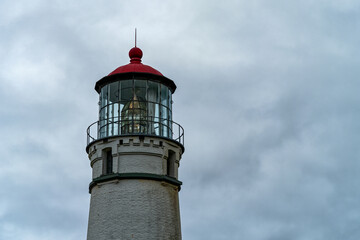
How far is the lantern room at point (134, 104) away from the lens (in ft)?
89.1

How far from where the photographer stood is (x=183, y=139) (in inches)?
1108

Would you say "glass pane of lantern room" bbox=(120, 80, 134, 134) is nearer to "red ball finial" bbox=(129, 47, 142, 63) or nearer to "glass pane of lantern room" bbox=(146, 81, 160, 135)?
"glass pane of lantern room" bbox=(146, 81, 160, 135)

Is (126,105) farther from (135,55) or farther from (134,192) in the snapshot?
(134,192)

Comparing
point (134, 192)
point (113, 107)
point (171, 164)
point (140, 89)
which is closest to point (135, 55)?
point (140, 89)

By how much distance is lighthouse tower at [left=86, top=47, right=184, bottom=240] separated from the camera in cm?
2553

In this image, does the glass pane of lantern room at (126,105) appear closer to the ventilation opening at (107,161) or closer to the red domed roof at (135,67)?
the red domed roof at (135,67)

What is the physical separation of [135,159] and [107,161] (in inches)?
54.8

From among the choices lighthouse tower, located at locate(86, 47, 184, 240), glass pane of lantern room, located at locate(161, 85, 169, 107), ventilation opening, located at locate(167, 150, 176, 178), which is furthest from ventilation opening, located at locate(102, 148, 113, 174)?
glass pane of lantern room, located at locate(161, 85, 169, 107)

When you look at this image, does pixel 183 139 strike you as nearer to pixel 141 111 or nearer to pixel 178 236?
pixel 141 111

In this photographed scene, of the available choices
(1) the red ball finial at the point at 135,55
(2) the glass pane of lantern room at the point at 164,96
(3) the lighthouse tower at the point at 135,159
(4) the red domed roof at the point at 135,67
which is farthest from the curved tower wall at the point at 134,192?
(1) the red ball finial at the point at 135,55

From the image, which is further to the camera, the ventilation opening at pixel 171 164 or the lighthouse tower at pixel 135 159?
the ventilation opening at pixel 171 164

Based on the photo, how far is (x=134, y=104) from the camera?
89.8 feet

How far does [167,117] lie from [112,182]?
3.86 meters

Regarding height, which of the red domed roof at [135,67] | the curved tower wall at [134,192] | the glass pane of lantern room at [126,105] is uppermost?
the red domed roof at [135,67]
